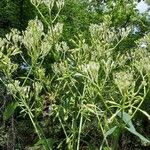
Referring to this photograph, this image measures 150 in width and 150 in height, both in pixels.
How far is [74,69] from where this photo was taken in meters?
2.10

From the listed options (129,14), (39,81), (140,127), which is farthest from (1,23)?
(39,81)

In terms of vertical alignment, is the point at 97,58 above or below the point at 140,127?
above

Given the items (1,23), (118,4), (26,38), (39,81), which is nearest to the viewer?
(26,38)

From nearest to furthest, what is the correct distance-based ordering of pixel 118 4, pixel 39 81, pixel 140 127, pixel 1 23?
pixel 39 81 < pixel 140 127 < pixel 1 23 < pixel 118 4

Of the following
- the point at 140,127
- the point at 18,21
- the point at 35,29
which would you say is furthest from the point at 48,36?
the point at 18,21

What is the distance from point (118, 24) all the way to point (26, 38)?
1002 centimetres

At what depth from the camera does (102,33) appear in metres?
2.10

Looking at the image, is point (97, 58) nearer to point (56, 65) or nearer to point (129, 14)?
point (56, 65)

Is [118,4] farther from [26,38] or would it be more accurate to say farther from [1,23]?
[26,38]

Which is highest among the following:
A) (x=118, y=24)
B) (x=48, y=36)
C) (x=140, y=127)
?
(x=48, y=36)

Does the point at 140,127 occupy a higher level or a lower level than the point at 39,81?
lower

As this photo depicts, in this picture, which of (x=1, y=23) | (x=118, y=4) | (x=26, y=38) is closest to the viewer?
(x=26, y=38)

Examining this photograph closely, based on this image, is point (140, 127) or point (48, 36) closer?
point (48, 36)

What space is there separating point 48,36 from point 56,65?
116mm
